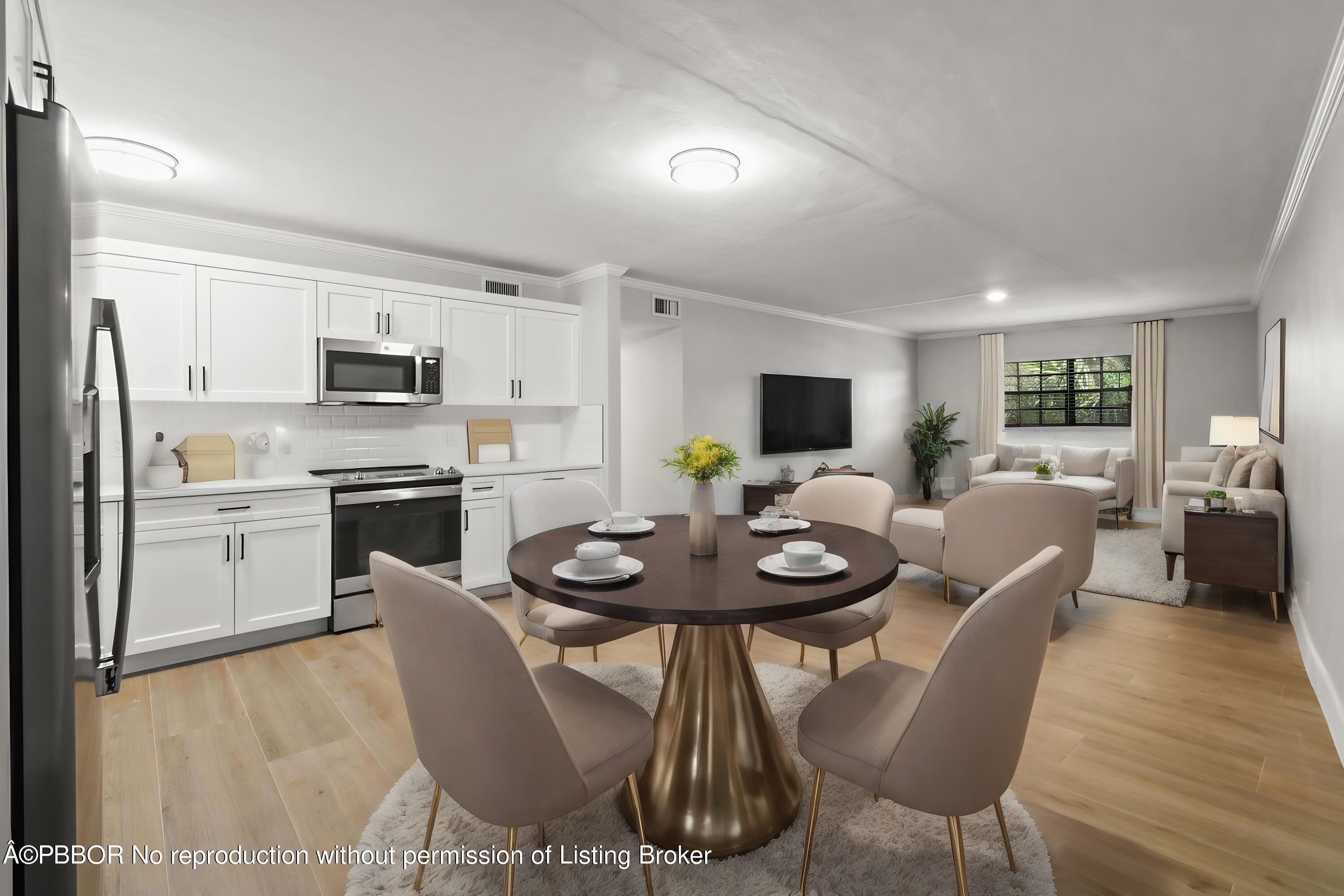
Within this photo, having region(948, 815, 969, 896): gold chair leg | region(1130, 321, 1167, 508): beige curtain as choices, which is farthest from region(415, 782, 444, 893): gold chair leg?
region(1130, 321, 1167, 508): beige curtain

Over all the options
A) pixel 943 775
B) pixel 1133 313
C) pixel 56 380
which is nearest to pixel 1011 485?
pixel 943 775

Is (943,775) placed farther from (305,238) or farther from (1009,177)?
(305,238)

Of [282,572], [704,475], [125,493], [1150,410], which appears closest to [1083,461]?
[1150,410]

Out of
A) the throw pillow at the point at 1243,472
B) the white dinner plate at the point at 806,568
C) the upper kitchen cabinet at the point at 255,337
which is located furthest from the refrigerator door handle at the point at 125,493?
the throw pillow at the point at 1243,472

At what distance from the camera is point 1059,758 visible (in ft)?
7.70

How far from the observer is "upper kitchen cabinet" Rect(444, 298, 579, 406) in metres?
4.50

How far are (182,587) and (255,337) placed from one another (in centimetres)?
142

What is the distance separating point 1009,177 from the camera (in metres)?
3.27

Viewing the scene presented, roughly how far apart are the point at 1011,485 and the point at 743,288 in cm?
318

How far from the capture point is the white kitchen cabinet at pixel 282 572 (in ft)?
Answer: 11.2

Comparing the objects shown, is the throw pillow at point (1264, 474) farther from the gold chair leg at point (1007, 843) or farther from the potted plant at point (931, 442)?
the potted plant at point (931, 442)

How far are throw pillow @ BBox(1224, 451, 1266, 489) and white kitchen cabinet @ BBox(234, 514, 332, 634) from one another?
A: 6131mm

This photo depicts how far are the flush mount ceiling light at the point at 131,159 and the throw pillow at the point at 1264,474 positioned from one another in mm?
6661

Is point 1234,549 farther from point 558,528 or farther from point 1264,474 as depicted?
point 558,528
